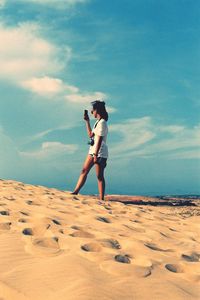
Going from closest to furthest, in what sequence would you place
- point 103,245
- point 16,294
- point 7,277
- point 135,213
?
point 16,294
point 7,277
point 103,245
point 135,213

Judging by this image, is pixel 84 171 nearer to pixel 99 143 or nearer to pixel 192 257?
pixel 99 143

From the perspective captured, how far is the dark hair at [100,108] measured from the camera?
7.32 metres

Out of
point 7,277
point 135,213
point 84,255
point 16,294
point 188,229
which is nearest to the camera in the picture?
point 16,294

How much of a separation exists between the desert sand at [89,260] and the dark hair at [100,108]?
314 cm

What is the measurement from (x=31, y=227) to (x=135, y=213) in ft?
8.96

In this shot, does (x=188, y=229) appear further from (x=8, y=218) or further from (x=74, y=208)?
(x=8, y=218)

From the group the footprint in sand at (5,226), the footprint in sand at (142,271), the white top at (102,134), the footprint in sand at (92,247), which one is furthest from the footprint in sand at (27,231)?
the white top at (102,134)

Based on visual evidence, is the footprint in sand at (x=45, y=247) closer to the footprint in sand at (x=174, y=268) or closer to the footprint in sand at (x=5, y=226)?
the footprint in sand at (x=5, y=226)

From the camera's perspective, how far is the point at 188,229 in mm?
5250

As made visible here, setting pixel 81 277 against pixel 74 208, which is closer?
pixel 81 277

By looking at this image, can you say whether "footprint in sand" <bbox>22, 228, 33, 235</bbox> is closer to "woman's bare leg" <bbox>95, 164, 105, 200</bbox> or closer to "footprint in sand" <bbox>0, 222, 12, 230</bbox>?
"footprint in sand" <bbox>0, 222, 12, 230</bbox>

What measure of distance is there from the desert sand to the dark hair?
314 centimetres

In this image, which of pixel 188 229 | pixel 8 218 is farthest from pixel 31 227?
pixel 188 229

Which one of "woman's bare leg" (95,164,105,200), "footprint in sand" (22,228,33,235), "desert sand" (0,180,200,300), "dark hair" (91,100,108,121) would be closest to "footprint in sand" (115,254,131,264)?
"desert sand" (0,180,200,300)
